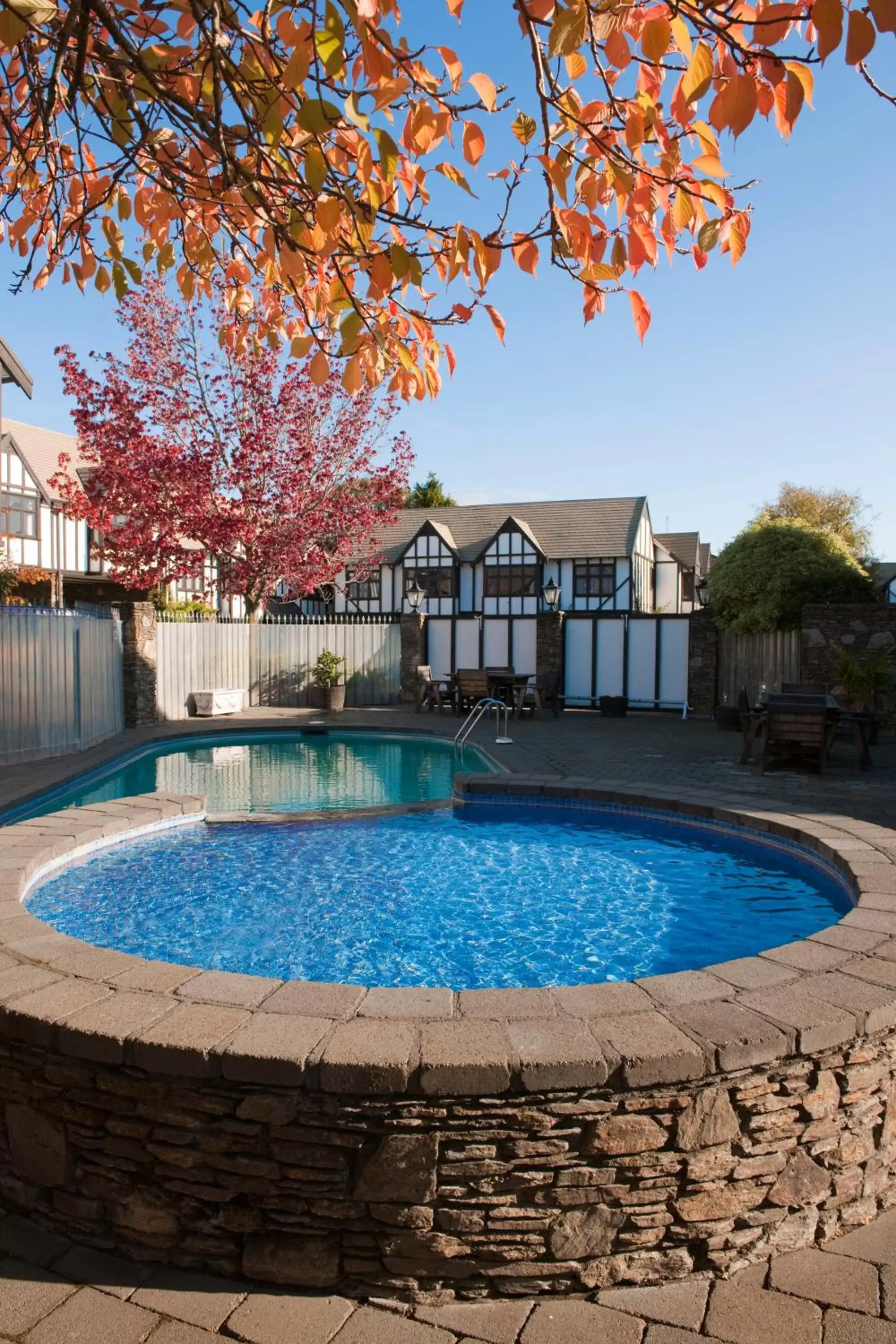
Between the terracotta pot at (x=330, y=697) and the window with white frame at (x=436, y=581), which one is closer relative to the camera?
the terracotta pot at (x=330, y=697)

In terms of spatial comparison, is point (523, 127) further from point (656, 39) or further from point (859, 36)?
point (859, 36)

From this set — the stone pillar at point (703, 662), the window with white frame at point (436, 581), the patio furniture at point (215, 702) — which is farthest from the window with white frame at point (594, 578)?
the patio furniture at point (215, 702)

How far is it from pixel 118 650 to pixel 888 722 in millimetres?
11640

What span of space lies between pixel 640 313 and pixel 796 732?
25.1ft

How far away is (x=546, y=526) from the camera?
28594 mm

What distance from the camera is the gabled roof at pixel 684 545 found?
110 feet

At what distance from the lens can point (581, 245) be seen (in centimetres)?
282

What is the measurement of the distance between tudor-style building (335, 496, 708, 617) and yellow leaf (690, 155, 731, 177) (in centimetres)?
2362

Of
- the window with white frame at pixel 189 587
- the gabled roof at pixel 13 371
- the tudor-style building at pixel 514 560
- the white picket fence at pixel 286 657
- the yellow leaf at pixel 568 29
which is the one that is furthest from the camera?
the window with white frame at pixel 189 587

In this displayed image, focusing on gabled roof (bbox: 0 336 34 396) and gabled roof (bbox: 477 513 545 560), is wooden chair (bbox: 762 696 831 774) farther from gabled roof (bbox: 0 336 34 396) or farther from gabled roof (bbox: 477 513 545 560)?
gabled roof (bbox: 477 513 545 560)

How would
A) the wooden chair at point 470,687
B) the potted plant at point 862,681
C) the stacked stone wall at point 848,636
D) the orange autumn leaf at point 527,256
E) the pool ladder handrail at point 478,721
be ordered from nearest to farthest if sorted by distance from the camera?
the orange autumn leaf at point 527,256, the potted plant at point 862,681, the pool ladder handrail at point 478,721, the stacked stone wall at point 848,636, the wooden chair at point 470,687

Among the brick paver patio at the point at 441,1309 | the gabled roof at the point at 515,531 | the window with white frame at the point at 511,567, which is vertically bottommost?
the brick paver patio at the point at 441,1309

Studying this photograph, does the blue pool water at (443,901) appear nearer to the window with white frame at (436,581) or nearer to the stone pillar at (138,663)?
the stone pillar at (138,663)

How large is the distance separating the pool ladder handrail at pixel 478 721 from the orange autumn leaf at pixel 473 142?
30.4 ft
